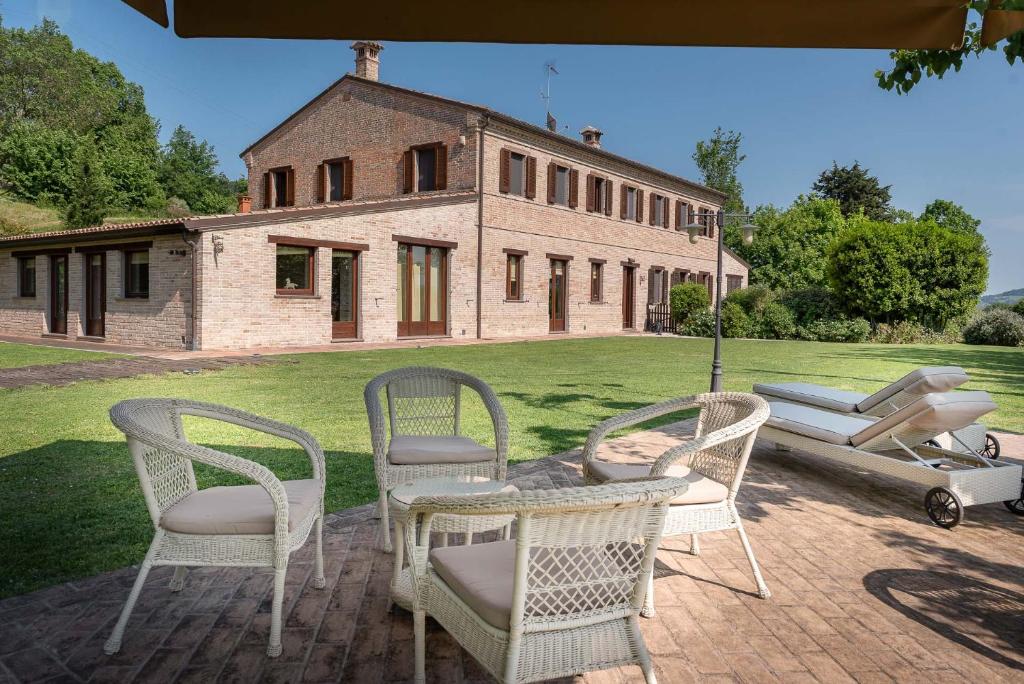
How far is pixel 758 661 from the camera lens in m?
2.51

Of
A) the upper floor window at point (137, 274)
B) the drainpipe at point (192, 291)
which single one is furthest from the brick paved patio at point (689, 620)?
the upper floor window at point (137, 274)

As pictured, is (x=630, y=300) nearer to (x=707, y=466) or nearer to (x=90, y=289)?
(x=90, y=289)

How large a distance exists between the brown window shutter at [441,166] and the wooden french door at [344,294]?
15.8 feet

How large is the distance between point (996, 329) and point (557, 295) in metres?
16.1

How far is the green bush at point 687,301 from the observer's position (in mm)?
26234

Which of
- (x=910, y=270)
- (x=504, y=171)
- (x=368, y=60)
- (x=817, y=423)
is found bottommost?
(x=817, y=423)

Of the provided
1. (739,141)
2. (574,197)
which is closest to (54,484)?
(574,197)

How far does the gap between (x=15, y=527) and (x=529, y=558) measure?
3474 millimetres

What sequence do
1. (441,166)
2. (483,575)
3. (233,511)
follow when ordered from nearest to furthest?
(483,575), (233,511), (441,166)

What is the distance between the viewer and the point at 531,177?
22.1 meters

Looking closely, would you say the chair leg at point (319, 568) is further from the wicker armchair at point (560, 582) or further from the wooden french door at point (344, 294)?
the wooden french door at point (344, 294)

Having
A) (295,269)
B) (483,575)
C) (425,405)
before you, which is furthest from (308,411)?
(295,269)

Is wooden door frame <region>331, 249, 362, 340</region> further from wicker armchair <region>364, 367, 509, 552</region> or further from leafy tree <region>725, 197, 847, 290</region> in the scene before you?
leafy tree <region>725, 197, 847, 290</region>

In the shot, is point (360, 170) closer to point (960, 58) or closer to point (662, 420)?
point (662, 420)
